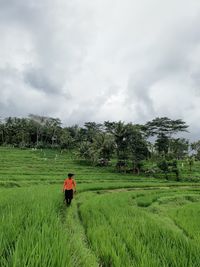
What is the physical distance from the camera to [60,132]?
7712 cm

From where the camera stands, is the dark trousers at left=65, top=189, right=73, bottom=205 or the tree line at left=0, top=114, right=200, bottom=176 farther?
the tree line at left=0, top=114, right=200, bottom=176

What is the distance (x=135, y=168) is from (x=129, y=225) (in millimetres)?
36084

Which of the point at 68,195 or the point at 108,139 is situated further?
the point at 108,139

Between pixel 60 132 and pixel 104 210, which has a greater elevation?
pixel 60 132

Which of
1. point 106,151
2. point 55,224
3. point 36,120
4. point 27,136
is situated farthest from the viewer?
point 36,120

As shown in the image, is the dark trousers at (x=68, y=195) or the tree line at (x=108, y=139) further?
the tree line at (x=108, y=139)

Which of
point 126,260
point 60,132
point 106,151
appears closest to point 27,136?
point 60,132

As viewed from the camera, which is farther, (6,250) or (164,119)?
(164,119)

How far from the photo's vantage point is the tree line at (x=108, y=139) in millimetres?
41906

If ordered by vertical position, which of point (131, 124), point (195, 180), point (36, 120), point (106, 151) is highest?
point (36, 120)

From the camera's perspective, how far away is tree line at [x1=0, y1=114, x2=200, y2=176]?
137ft

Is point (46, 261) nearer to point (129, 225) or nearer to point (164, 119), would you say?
point (129, 225)

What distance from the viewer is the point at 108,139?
46.2 metres

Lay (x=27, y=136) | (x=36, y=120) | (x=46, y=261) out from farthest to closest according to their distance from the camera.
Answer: (x=36, y=120), (x=27, y=136), (x=46, y=261)
